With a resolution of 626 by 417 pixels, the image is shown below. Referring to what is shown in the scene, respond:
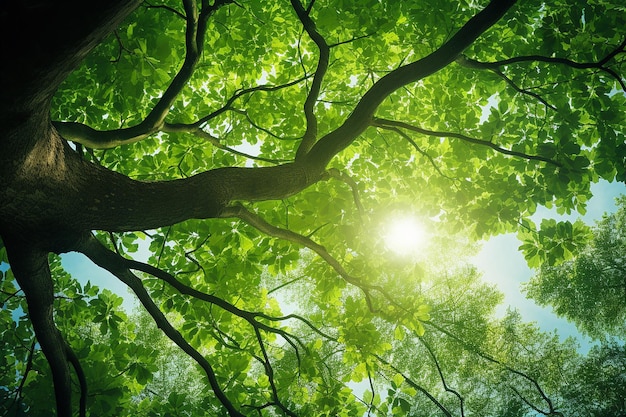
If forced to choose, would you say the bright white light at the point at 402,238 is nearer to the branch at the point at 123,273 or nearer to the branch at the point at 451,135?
the branch at the point at 451,135

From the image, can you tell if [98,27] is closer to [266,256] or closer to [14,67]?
[14,67]

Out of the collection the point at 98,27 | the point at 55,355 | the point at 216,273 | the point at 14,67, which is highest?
the point at 216,273

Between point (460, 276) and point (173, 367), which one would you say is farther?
point (173, 367)

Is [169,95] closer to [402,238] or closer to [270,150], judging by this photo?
[270,150]

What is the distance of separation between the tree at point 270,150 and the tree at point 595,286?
1604cm

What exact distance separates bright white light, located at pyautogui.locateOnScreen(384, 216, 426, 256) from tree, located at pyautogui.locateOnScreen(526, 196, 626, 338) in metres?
16.3

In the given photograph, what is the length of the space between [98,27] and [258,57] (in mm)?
4389

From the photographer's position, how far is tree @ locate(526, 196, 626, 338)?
16891mm

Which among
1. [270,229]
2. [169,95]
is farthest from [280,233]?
[169,95]

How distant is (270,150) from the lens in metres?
5.48

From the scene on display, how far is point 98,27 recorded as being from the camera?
1217 mm

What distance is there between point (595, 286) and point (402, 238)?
18.3 meters

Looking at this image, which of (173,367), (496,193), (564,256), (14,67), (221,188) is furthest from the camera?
(173,367)

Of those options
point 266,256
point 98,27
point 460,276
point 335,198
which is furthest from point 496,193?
point 460,276
